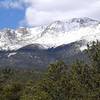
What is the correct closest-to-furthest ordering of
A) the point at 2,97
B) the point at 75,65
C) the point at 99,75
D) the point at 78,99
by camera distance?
the point at 99,75
the point at 75,65
the point at 78,99
the point at 2,97

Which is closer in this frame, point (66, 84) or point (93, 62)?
point (93, 62)

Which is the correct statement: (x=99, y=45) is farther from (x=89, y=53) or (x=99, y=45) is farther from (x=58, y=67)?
(x=58, y=67)

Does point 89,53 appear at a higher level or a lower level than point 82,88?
higher

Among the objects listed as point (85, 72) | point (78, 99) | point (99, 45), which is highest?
point (99, 45)

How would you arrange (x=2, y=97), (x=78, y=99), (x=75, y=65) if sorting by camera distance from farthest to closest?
(x=2, y=97) → (x=78, y=99) → (x=75, y=65)

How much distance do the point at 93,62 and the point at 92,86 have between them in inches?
124

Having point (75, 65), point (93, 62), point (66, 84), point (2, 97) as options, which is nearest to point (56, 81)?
point (66, 84)

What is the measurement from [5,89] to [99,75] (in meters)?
50.9

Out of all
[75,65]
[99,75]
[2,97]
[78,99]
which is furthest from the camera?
[2,97]

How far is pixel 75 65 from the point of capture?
179ft

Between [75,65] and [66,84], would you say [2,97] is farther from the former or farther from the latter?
[75,65]

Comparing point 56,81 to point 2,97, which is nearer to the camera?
point 56,81

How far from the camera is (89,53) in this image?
51469mm

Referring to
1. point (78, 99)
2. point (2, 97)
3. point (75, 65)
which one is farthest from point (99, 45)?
→ point (2, 97)
